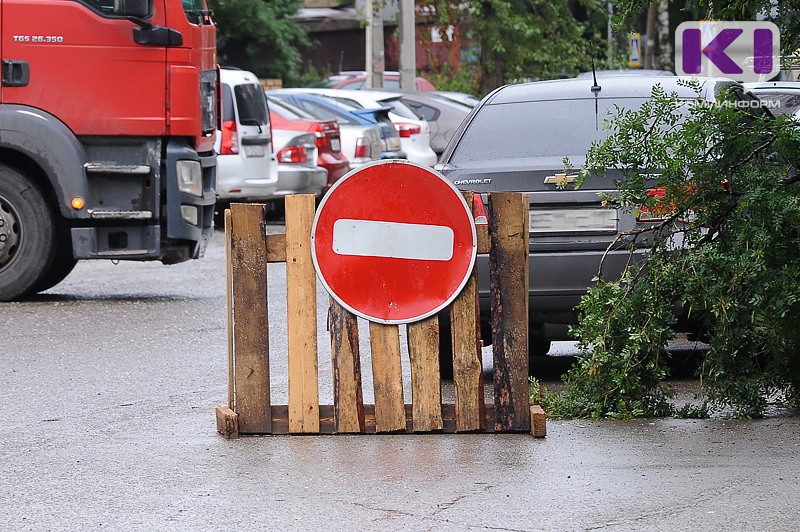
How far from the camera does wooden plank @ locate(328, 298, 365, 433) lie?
6738mm

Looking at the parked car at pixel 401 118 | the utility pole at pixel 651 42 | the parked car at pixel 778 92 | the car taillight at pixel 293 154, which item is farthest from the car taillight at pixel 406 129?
the utility pole at pixel 651 42

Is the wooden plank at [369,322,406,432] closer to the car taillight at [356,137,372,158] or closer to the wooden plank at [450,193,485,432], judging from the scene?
the wooden plank at [450,193,485,432]

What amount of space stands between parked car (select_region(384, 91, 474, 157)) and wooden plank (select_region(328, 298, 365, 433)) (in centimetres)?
1983

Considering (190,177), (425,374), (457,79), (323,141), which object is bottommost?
(425,374)

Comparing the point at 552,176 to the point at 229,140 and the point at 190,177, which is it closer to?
the point at 190,177

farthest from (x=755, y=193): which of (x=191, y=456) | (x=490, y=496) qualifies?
(x=191, y=456)

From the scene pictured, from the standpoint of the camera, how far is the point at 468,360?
679 centimetres

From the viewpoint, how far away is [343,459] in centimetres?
633

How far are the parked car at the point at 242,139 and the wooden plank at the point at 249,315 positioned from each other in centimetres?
1157

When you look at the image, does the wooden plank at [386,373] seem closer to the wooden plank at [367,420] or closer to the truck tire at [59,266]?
the wooden plank at [367,420]

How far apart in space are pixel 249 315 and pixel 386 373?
0.66 metres

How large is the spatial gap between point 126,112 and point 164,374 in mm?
3510

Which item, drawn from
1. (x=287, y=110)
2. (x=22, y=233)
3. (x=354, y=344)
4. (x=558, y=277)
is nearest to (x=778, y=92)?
(x=558, y=277)

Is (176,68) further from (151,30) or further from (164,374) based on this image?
(164,374)
